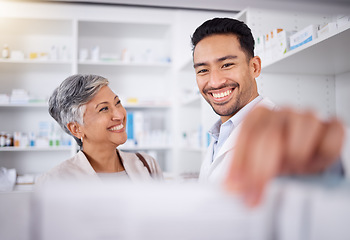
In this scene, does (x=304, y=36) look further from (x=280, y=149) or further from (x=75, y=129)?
(x=280, y=149)

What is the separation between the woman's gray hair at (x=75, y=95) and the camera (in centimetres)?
123

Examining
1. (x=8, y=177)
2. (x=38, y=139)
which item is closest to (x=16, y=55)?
(x=38, y=139)

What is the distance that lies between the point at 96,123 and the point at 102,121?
0.08 ft

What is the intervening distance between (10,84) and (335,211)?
3.45 metres

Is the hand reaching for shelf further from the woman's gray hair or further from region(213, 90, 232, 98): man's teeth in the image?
the woman's gray hair

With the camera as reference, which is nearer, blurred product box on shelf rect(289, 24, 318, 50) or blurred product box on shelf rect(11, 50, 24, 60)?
blurred product box on shelf rect(289, 24, 318, 50)

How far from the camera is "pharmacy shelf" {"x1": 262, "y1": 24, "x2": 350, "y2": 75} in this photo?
1165mm

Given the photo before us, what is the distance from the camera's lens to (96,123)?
128cm

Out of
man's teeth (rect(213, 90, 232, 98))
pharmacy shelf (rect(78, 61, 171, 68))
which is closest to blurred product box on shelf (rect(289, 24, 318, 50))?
man's teeth (rect(213, 90, 232, 98))

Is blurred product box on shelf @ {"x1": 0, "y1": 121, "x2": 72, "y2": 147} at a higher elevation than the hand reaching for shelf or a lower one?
lower

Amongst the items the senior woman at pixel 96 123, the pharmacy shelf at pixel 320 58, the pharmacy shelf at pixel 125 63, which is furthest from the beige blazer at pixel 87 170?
the pharmacy shelf at pixel 125 63

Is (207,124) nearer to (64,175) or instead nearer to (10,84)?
(64,175)

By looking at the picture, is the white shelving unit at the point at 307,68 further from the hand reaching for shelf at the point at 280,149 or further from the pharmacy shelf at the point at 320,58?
the hand reaching for shelf at the point at 280,149

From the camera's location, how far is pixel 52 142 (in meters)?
2.96
